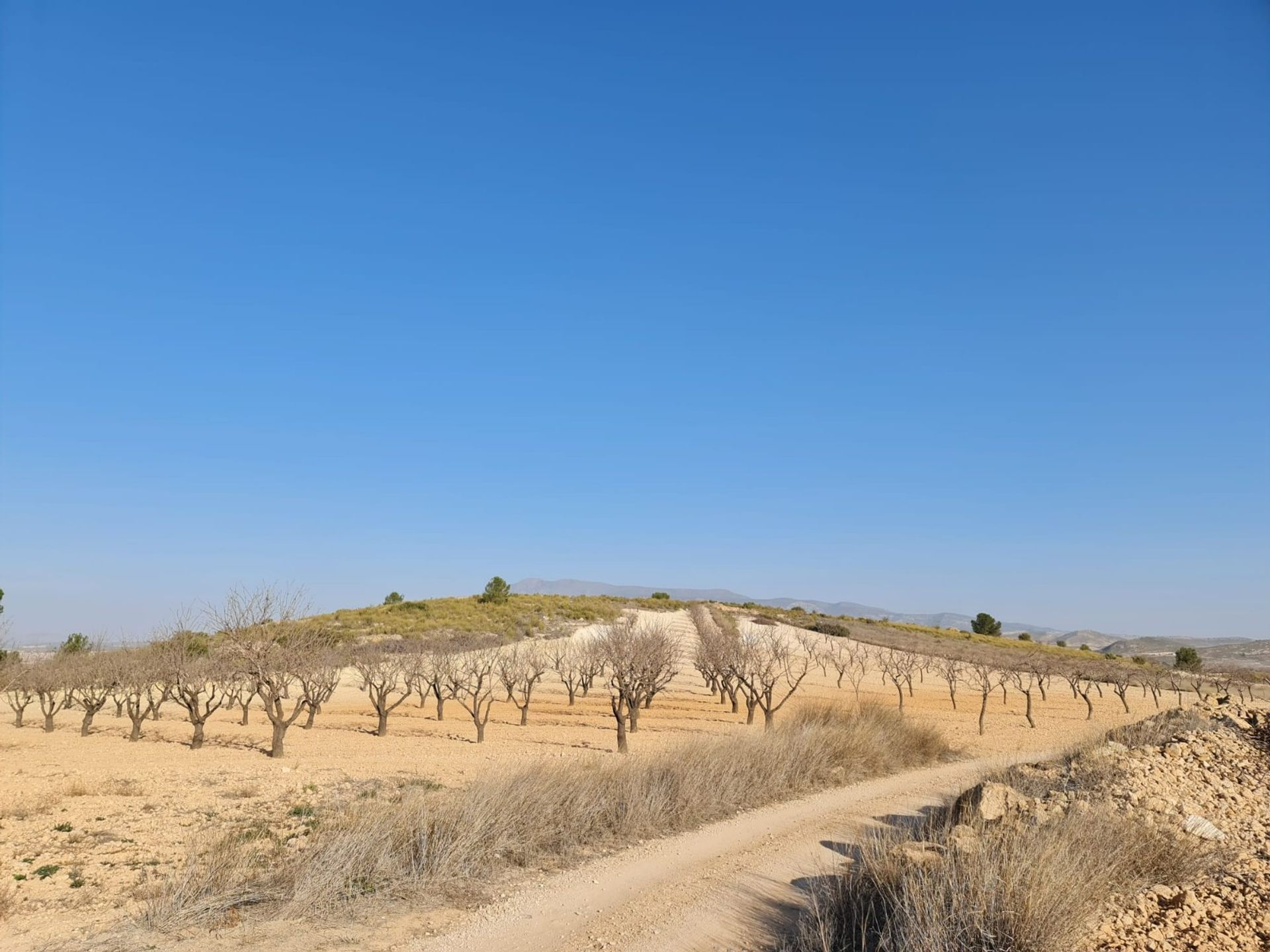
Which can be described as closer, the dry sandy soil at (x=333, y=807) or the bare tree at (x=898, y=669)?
the dry sandy soil at (x=333, y=807)

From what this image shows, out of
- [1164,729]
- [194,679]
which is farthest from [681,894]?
[194,679]

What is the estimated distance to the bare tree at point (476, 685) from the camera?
1255 inches

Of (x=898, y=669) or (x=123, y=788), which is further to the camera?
(x=898, y=669)

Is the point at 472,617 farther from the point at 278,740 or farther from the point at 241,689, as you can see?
the point at 278,740

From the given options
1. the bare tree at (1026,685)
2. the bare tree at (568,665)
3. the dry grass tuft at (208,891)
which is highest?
the dry grass tuft at (208,891)

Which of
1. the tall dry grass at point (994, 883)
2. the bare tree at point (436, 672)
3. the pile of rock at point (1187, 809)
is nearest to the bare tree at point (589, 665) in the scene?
the bare tree at point (436, 672)

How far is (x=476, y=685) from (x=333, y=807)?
29.0 metres

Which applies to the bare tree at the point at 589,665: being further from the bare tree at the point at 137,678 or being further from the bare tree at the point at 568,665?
the bare tree at the point at 137,678

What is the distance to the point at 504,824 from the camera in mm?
12680

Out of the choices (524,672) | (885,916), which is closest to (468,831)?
(885,916)

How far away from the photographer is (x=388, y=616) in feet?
250

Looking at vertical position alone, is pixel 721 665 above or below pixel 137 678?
below

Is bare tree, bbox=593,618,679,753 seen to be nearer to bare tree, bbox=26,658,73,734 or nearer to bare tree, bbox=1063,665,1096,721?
bare tree, bbox=26,658,73,734

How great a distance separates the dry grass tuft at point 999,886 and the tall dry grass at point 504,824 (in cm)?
442
